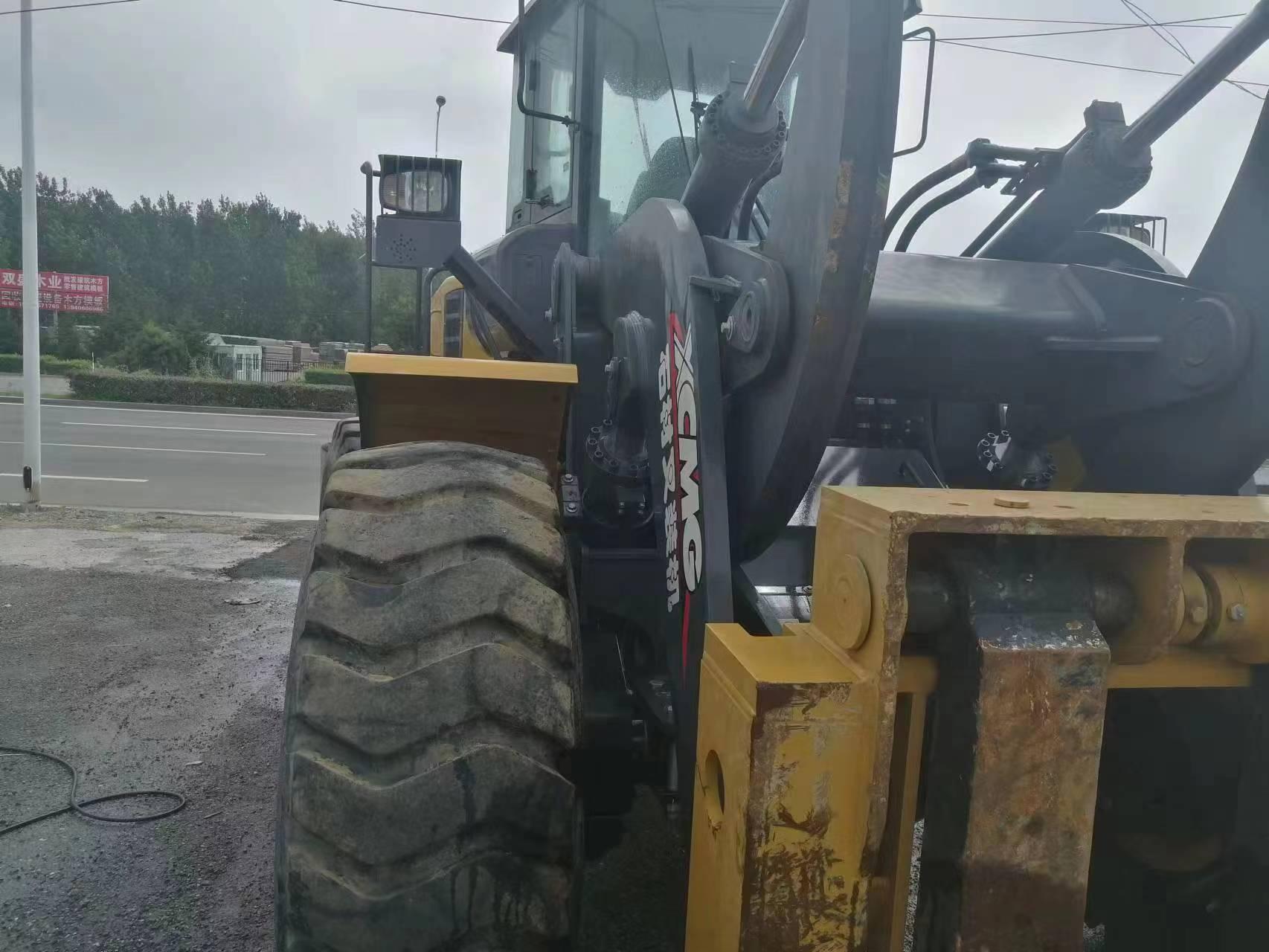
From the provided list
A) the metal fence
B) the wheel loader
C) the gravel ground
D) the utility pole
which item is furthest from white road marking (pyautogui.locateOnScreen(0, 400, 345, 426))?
the wheel loader

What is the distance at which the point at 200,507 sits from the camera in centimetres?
1051

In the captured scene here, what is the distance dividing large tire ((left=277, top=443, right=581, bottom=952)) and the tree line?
2098 inches

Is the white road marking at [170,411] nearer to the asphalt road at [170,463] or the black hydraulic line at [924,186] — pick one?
the asphalt road at [170,463]

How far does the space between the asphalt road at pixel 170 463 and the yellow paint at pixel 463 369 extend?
8509 millimetres

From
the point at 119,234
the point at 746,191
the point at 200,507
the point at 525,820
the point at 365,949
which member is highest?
the point at 119,234

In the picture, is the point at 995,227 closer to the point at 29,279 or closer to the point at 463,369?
the point at 463,369

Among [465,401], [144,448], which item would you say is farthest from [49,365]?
[465,401]

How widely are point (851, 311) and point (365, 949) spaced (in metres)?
1.25

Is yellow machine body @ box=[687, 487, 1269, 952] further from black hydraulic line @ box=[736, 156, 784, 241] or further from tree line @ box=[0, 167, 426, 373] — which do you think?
tree line @ box=[0, 167, 426, 373]

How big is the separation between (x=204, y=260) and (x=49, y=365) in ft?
67.9

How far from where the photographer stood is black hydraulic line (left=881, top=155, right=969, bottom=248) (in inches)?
102

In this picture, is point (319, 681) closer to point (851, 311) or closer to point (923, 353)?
point (851, 311)

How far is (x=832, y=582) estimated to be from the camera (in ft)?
4.24

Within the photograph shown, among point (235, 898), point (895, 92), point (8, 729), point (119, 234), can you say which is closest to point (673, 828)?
point (235, 898)
